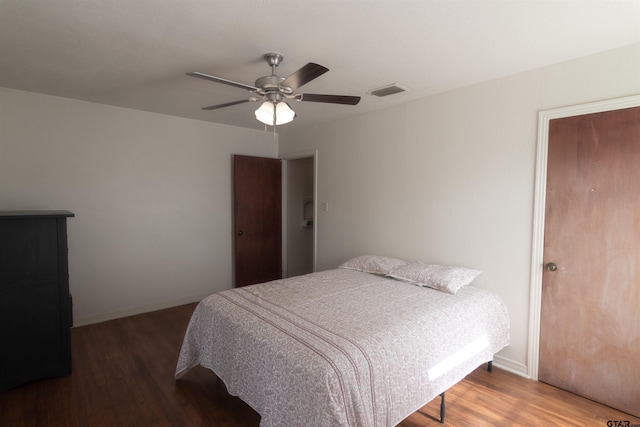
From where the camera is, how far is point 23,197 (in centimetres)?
308

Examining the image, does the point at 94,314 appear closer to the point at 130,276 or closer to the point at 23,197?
the point at 130,276

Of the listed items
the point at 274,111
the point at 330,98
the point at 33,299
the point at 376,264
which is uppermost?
the point at 330,98

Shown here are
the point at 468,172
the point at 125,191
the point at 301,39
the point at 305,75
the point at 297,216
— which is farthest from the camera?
the point at 297,216

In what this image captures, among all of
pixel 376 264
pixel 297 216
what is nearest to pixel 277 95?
pixel 376 264

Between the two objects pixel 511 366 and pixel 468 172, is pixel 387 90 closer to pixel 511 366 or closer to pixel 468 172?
pixel 468 172

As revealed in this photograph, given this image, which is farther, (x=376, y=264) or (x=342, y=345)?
(x=376, y=264)

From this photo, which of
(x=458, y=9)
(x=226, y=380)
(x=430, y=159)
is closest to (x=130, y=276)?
(x=226, y=380)

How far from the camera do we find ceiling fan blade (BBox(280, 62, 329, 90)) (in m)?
1.69

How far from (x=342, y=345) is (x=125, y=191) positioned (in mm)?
3191

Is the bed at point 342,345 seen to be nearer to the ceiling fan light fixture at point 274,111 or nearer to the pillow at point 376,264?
the pillow at point 376,264

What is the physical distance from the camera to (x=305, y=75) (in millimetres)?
1798

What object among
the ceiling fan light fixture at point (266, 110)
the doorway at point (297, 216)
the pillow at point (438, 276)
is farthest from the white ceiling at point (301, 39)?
the doorway at point (297, 216)

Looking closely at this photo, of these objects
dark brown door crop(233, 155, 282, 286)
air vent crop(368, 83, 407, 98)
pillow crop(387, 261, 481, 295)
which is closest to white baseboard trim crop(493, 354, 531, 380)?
pillow crop(387, 261, 481, 295)

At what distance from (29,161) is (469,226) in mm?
4183
